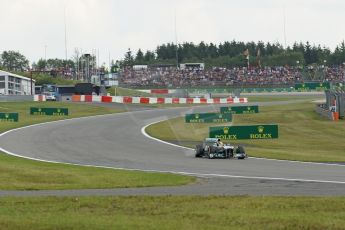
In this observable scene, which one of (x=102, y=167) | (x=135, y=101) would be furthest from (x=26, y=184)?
(x=135, y=101)

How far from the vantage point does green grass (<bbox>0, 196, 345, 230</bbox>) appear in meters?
12.3

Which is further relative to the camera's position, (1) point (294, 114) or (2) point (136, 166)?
(1) point (294, 114)

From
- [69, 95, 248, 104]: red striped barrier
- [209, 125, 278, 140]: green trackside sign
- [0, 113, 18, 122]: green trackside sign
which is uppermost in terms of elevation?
[69, 95, 248, 104]: red striped barrier

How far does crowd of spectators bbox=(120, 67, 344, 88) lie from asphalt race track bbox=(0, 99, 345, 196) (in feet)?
285

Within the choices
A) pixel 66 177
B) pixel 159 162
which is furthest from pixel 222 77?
pixel 66 177

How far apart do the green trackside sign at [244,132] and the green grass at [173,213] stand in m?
21.4

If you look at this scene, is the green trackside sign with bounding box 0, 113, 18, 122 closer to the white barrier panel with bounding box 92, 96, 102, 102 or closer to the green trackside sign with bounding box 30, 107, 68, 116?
the green trackside sign with bounding box 30, 107, 68, 116

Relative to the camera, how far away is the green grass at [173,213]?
12289 millimetres

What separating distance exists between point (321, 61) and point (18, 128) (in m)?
157

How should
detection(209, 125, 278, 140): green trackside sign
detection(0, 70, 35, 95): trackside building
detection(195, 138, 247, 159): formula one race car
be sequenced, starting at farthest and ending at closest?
1. detection(0, 70, 35, 95): trackside building
2. detection(209, 125, 278, 140): green trackside sign
3. detection(195, 138, 247, 159): formula one race car

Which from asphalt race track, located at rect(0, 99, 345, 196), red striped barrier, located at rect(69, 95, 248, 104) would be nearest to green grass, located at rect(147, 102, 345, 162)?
asphalt race track, located at rect(0, 99, 345, 196)

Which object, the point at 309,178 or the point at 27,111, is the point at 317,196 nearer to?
the point at 309,178

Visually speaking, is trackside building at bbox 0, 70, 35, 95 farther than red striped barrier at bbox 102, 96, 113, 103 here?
Yes

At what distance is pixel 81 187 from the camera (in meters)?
19.3
